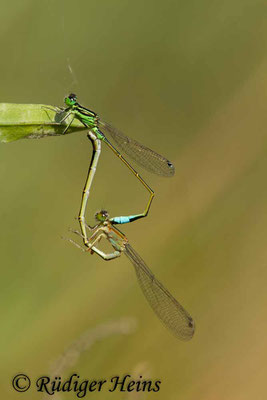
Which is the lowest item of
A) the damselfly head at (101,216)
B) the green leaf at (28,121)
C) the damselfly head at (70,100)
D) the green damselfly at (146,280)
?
the green leaf at (28,121)

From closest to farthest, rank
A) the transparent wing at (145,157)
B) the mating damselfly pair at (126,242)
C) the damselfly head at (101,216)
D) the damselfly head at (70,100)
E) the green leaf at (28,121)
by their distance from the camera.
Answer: the green leaf at (28,121)
the damselfly head at (70,100)
the mating damselfly pair at (126,242)
the damselfly head at (101,216)
the transparent wing at (145,157)

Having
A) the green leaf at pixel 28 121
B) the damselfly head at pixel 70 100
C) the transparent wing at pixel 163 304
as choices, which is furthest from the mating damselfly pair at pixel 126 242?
the green leaf at pixel 28 121

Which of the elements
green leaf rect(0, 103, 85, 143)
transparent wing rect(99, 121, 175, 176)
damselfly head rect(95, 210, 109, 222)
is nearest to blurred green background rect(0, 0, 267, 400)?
damselfly head rect(95, 210, 109, 222)

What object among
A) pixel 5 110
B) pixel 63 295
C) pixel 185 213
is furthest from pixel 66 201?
pixel 5 110

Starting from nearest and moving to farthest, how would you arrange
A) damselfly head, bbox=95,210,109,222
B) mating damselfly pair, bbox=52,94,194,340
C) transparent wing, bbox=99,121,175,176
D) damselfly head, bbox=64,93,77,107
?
damselfly head, bbox=64,93,77,107 → mating damselfly pair, bbox=52,94,194,340 → damselfly head, bbox=95,210,109,222 → transparent wing, bbox=99,121,175,176

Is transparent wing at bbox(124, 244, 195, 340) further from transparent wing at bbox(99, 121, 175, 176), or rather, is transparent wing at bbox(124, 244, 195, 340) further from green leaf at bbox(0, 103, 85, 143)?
green leaf at bbox(0, 103, 85, 143)

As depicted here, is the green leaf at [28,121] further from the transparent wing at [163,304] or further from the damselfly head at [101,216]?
the transparent wing at [163,304]

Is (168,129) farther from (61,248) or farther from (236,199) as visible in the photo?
(61,248)

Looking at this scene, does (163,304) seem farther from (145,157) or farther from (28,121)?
(28,121)
